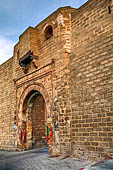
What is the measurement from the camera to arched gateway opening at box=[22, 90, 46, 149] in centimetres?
938

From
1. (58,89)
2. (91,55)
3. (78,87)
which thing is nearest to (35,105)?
(58,89)

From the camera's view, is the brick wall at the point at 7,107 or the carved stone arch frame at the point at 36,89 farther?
the brick wall at the point at 7,107

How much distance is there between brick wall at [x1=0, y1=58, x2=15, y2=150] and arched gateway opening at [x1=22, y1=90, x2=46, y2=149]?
1.05 m

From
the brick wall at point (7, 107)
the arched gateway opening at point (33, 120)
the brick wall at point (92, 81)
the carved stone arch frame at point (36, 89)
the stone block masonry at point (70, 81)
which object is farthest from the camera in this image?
the brick wall at point (7, 107)

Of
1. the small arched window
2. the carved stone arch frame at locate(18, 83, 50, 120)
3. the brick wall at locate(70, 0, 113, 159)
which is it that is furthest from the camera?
the small arched window

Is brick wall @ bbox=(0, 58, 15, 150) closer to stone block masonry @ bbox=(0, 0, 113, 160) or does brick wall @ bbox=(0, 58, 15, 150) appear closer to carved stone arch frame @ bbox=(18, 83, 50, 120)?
stone block masonry @ bbox=(0, 0, 113, 160)

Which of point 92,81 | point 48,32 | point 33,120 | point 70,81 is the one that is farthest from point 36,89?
point 92,81

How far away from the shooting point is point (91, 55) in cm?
595

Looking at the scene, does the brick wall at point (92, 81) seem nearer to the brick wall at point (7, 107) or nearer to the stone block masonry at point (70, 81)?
the stone block masonry at point (70, 81)

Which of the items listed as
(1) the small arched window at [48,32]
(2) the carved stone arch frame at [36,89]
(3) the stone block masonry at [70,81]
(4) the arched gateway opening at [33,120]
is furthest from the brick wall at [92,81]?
(4) the arched gateway opening at [33,120]

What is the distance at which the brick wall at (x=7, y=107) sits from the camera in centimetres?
1030

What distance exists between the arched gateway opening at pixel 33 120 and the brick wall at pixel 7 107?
1050mm

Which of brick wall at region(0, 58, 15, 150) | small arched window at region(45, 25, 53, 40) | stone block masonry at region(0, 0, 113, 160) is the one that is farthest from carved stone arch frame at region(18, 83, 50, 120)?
small arched window at region(45, 25, 53, 40)

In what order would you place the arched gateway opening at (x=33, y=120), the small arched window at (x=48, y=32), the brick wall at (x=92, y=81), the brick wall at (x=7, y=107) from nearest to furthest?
the brick wall at (x=92, y=81) < the small arched window at (x=48, y=32) < the arched gateway opening at (x=33, y=120) < the brick wall at (x=7, y=107)
